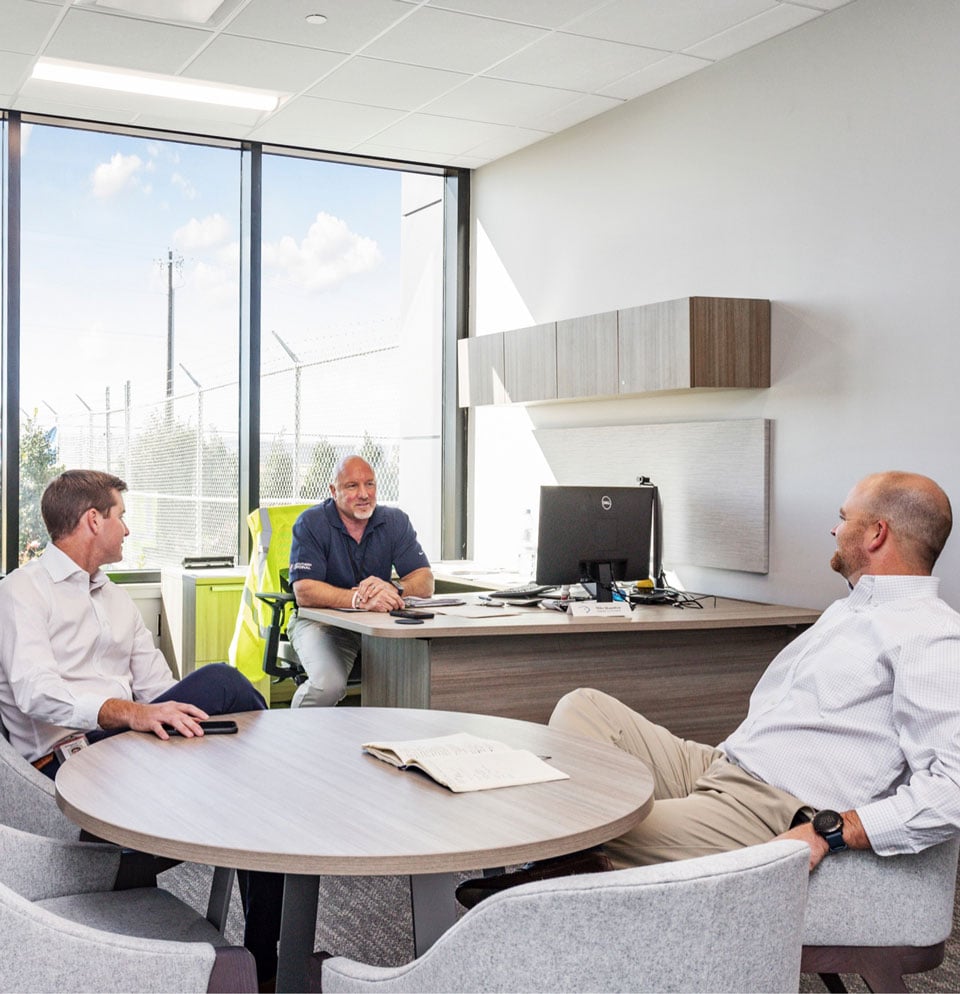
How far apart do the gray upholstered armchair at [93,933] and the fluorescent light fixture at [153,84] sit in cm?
400

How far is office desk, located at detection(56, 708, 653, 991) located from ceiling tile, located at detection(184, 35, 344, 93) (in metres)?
3.30

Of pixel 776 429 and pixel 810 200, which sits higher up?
pixel 810 200

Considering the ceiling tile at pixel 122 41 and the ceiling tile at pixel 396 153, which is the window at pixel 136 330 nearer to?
the ceiling tile at pixel 396 153

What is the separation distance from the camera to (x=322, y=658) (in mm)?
4543

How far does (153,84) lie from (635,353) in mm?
2569

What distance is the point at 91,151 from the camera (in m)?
6.03

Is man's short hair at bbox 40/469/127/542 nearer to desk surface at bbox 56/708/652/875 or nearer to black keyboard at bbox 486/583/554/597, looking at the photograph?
desk surface at bbox 56/708/652/875

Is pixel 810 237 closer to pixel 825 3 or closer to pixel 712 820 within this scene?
pixel 825 3

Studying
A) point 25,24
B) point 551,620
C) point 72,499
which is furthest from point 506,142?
point 72,499

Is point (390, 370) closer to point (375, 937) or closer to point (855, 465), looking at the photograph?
point (855, 465)

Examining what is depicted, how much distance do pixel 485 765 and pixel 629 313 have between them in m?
3.13

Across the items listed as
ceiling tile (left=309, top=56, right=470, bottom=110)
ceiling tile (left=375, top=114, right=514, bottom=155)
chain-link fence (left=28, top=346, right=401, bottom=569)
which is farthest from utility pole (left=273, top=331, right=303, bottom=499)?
ceiling tile (left=309, top=56, right=470, bottom=110)

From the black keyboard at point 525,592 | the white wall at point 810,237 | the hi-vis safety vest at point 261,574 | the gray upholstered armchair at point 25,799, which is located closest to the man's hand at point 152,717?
the gray upholstered armchair at point 25,799

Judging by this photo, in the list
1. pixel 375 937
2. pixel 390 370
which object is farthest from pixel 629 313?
pixel 375 937
